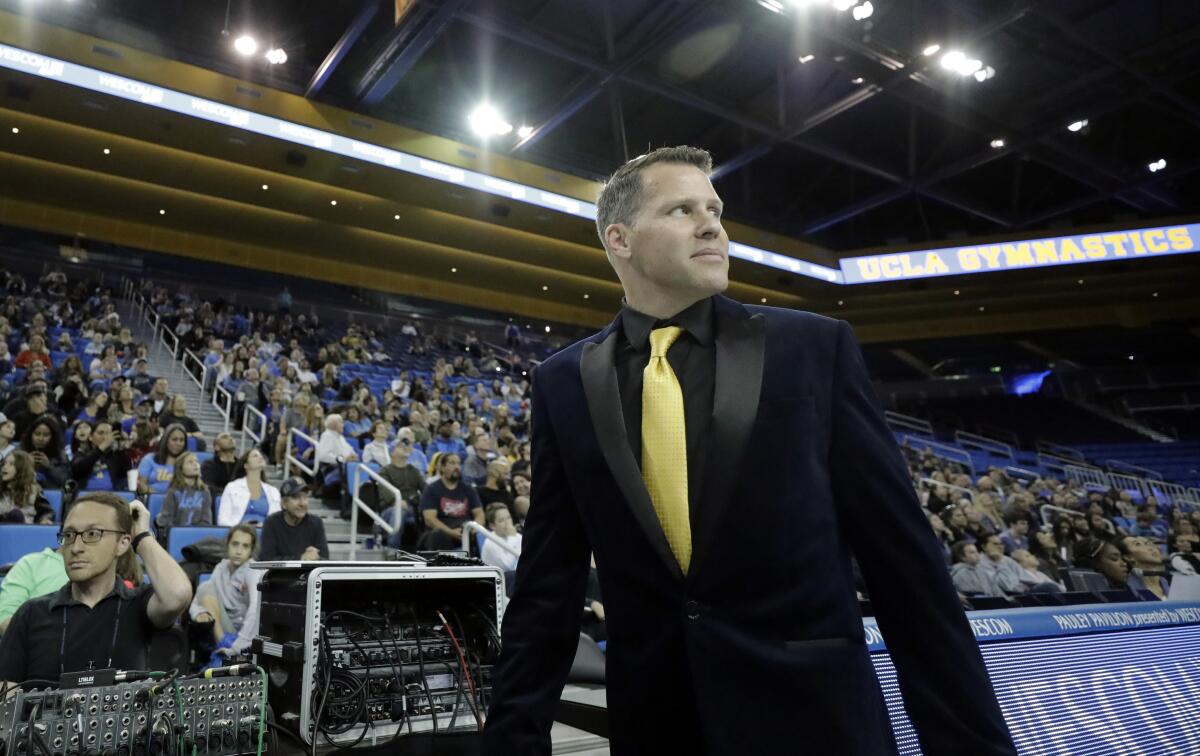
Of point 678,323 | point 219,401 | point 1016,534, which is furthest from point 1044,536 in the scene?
point 219,401

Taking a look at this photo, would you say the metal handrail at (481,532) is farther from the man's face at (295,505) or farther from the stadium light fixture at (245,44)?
the stadium light fixture at (245,44)

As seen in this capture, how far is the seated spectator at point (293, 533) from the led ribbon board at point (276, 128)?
Answer: 7228mm

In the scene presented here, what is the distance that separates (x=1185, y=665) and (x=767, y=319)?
190 cm

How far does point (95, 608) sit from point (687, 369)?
7.34 feet

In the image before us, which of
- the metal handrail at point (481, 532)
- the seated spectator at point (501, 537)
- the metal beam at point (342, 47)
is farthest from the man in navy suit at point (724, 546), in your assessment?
the metal beam at point (342, 47)

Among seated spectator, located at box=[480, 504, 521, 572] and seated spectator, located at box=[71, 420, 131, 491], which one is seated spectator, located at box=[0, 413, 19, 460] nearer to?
seated spectator, located at box=[71, 420, 131, 491]

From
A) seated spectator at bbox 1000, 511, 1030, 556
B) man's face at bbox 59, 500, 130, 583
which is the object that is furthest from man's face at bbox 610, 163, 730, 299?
seated spectator at bbox 1000, 511, 1030, 556

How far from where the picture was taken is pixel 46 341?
9.13 m

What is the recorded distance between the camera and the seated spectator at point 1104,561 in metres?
4.93

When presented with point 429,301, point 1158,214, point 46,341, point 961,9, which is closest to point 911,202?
point 1158,214

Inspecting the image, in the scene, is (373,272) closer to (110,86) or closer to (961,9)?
(110,86)

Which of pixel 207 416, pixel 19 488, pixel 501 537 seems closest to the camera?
pixel 19 488

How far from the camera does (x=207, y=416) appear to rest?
9.11 m

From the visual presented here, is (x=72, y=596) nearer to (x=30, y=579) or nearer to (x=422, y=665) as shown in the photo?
(x=30, y=579)
